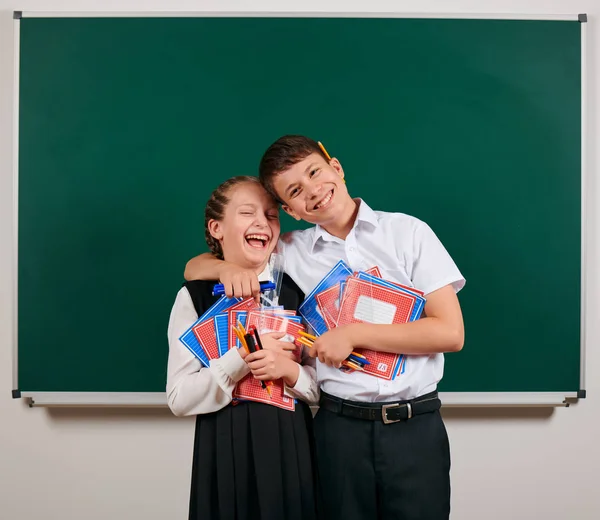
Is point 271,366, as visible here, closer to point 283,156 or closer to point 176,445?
point 283,156

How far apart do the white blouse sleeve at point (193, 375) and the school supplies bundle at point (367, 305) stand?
0.81 ft

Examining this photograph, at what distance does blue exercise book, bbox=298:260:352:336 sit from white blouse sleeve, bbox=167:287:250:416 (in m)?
0.20

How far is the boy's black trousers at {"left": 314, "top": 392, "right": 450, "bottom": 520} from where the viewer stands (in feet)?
4.23

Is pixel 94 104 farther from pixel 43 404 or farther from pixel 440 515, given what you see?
pixel 440 515

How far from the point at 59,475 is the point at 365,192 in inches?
62.5

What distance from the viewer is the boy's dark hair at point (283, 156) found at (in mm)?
1346

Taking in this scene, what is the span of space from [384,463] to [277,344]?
376 mm

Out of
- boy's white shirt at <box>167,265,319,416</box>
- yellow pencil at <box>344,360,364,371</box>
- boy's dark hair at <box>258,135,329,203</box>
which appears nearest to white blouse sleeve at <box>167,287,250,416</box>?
boy's white shirt at <box>167,265,319,416</box>

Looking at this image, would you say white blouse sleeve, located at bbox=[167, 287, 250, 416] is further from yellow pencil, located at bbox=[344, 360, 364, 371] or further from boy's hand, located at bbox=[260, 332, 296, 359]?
yellow pencil, located at bbox=[344, 360, 364, 371]

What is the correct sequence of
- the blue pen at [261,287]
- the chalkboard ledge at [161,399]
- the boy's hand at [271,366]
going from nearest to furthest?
1. the boy's hand at [271,366]
2. the blue pen at [261,287]
3. the chalkboard ledge at [161,399]

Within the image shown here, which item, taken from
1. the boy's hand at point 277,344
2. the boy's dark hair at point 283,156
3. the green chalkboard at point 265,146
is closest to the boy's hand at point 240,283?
the boy's hand at point 277,344

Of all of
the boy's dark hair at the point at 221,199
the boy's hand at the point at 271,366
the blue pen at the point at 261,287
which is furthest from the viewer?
the boy's dark hair at the point at 221,199

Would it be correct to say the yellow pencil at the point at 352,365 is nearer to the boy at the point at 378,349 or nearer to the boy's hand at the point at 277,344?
the boy at the point at 378,349

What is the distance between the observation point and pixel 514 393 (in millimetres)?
2002
